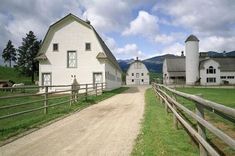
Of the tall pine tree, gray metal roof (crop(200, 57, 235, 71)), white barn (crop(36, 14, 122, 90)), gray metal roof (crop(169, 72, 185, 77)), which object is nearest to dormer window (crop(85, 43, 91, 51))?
white barn (crop(36, 14, 122, 90))

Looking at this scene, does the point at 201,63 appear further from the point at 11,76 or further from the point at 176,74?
the point at 11,76

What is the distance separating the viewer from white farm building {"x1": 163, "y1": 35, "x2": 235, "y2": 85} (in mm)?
77688

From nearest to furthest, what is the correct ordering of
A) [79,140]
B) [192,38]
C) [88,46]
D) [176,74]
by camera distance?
[79,140] → [88,46] → [192,38] → [176,74]

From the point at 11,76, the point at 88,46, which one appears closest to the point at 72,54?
the point at 88,46

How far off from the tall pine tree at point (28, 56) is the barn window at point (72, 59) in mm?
41231

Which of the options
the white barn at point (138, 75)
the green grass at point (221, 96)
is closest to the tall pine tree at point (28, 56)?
the white barn at point (138, 75)

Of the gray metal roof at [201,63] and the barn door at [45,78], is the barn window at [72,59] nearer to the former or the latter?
the barn door at [45,78]

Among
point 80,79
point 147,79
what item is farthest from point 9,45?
point 80,79

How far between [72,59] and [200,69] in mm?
48577

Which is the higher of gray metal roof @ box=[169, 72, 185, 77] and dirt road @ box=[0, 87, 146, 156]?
gray metal roof @ box=[169, 72, 185, 77]

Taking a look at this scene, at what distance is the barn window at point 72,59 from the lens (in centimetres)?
3784

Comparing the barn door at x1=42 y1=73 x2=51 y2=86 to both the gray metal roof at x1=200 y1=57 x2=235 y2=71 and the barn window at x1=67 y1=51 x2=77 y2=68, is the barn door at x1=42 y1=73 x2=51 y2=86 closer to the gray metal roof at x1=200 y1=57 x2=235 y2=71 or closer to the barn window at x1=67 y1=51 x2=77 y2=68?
the barn window at x1=67 y1=51 x2=77 y2=68

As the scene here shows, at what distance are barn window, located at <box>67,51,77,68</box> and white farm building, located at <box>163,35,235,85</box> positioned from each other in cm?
4529

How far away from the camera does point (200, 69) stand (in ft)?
260
